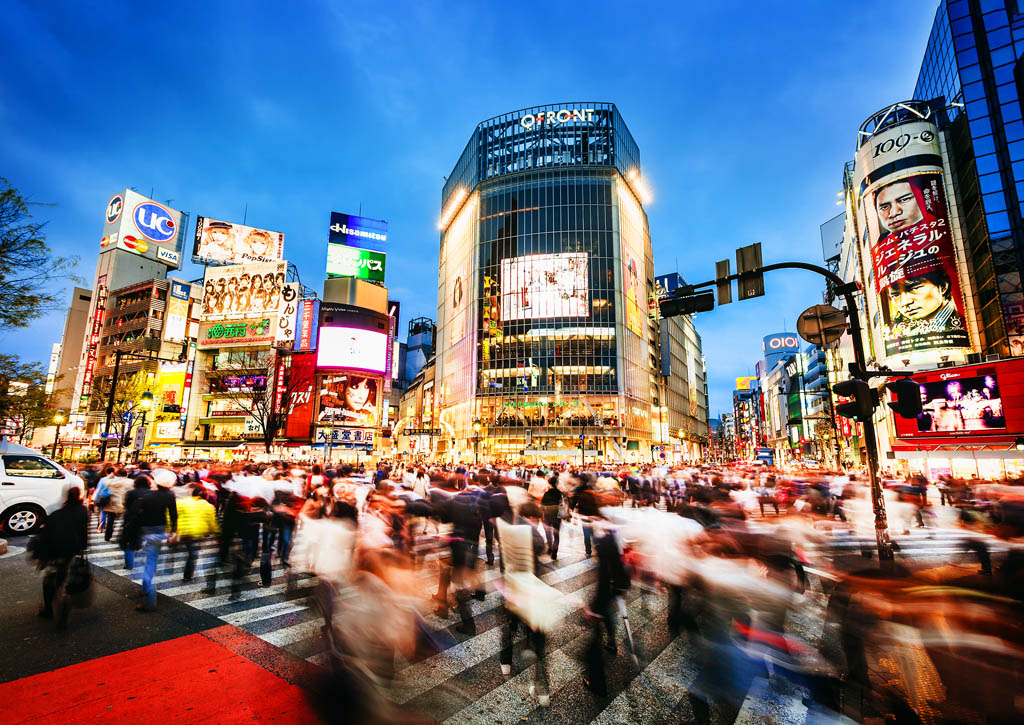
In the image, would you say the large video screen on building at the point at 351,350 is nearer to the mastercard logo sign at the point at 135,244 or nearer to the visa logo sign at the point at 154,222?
the mastercard logo sign at the point at 135,244

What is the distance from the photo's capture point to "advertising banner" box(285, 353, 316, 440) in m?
64.3

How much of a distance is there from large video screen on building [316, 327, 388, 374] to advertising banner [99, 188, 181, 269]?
60817 millimetres

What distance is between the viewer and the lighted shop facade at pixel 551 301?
70.4 meters

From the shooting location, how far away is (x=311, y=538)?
17.8ft

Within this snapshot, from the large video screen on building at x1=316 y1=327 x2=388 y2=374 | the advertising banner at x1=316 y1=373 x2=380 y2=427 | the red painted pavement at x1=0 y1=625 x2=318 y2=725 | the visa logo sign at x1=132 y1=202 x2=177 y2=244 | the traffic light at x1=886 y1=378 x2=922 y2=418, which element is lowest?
the red painted pavement at x1=0 y1=625 x2=318 y2=725

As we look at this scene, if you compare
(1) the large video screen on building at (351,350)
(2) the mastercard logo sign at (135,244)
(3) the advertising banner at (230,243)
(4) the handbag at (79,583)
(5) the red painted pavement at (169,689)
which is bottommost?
(5) the red painted pavement at (169,689)

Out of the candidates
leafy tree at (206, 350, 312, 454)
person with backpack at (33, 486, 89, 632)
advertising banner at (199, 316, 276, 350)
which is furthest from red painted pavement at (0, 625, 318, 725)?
advertising banner at (199, 316, 276, 350)

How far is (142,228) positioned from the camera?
313ft

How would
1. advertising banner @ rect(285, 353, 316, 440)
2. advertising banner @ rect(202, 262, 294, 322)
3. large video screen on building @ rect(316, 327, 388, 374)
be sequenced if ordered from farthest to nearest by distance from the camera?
advertising banner @ rect(202, 262, 294, 322), advertising banner @ rect(285, 353, 316, 440), large video screen on building @ rect(316, 327, 388, 374)

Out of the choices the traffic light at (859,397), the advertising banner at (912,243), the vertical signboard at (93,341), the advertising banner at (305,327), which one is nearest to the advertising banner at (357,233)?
the advertising banner at (305,327)

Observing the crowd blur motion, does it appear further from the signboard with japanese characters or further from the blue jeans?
the signboard with japanese characters

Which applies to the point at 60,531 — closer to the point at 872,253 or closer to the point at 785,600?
the point at 785,600

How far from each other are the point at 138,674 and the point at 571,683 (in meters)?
4.74

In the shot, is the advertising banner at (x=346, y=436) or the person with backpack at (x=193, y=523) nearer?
the person with backpack at (x=193, y=523)
